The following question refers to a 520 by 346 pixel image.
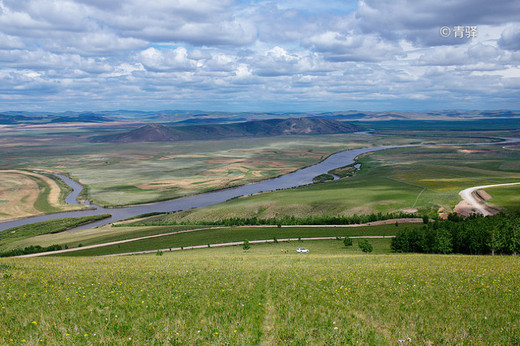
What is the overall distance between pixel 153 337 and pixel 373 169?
179295 millimetres

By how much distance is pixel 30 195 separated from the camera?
133 metres

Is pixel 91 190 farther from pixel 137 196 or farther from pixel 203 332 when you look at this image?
pixel 203 332

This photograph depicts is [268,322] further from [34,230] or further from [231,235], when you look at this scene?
[34,230]

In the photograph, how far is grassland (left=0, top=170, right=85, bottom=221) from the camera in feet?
371

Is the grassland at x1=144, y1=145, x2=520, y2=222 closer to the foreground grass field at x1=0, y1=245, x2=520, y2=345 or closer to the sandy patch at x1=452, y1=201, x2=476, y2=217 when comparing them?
the sandy patch at x1=452, y1=201, x2=476, y2=217

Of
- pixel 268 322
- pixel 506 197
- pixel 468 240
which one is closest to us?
pixel 268 322

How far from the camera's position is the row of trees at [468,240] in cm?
4738

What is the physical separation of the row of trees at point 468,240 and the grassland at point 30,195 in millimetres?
107676

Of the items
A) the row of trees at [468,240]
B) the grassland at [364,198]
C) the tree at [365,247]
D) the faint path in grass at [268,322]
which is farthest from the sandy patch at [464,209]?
the faint path in grass at [268,322]

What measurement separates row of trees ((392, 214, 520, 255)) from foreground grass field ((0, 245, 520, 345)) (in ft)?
98.4

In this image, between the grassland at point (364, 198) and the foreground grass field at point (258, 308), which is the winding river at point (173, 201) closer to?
the grassland at point (364, 198)

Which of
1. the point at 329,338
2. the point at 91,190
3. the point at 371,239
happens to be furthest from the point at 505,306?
the point at 91,190

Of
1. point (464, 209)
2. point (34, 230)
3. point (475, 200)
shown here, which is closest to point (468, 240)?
point (464, 209)

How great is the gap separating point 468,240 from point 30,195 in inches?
5772
